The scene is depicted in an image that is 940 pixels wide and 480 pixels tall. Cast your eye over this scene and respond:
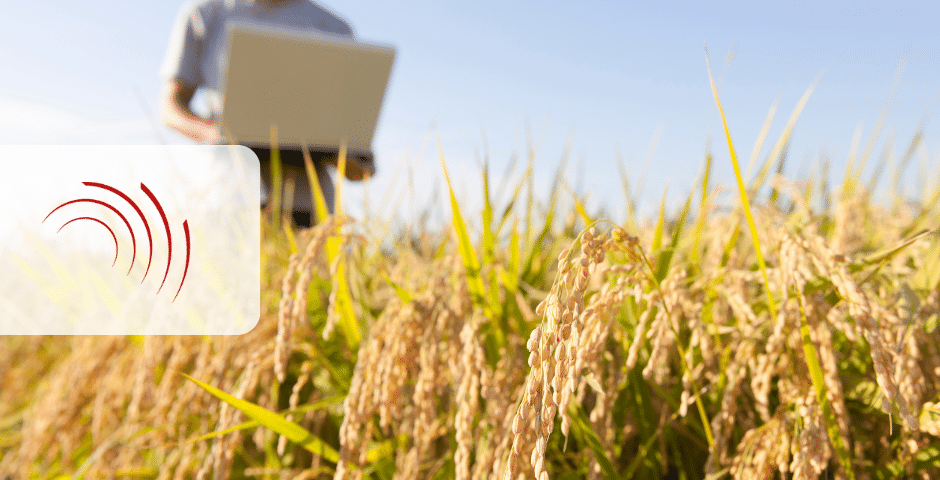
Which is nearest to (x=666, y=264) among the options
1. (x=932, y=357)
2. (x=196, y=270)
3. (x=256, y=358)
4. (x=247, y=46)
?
(x=932, y=357)

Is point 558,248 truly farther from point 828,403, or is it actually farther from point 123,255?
point 123,255

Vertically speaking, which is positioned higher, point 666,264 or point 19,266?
point 666,264

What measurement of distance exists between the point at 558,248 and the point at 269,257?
1140 mm

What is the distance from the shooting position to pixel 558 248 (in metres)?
1.66

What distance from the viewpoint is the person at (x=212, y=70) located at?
337 cm

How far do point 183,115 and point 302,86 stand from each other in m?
1.34

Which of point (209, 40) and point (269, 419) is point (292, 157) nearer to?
point (209, 40)

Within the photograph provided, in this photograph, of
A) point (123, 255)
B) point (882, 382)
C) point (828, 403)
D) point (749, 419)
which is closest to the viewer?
point (882, 382)

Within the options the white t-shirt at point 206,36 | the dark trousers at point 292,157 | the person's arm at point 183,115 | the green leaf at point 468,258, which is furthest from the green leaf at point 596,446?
the white t-shirt at point 206,36

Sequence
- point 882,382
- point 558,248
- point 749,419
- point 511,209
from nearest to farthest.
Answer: point 882,382
point 749,419
point 511,209
point 558,248

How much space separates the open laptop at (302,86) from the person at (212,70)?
48cm

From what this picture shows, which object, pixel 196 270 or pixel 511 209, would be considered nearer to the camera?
pixel 511 209

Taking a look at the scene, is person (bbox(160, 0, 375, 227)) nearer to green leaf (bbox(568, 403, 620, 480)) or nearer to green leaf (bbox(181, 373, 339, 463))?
green leaf (bbox(181, 373, 339, 463))

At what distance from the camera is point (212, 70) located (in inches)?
144
